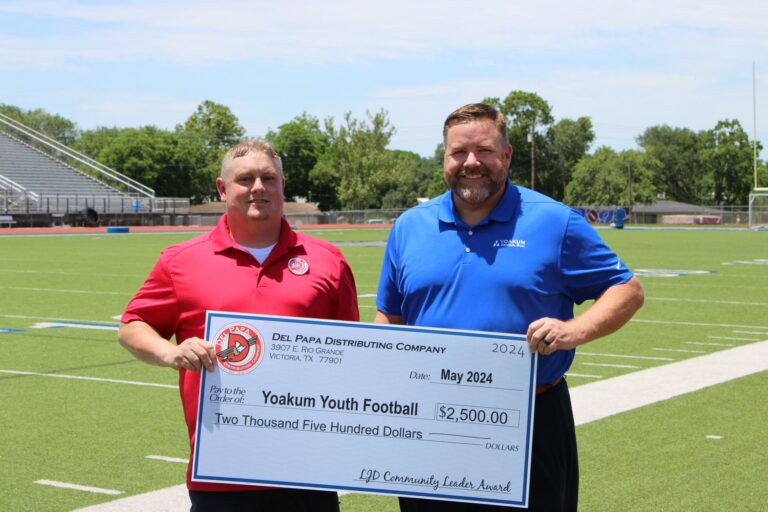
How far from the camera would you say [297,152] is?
4801 inches

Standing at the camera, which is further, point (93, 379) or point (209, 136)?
point (209, 136)

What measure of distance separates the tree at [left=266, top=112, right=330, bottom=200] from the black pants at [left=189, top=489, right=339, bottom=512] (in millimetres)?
116130

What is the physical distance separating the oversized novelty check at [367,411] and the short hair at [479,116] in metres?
0.71

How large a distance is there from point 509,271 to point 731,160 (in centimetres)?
11858

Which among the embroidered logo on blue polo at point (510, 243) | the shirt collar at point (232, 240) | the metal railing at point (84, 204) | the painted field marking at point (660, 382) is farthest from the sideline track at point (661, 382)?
the metal railing at point (84, 204)

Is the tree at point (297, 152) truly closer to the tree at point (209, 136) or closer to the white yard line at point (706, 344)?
the tree at point (209, 136)

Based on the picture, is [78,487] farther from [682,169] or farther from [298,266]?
[682,169]

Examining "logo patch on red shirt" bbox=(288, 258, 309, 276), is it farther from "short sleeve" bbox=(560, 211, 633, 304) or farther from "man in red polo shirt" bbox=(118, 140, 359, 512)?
"short sleeve" bbox=(560, 211, 633, 304)

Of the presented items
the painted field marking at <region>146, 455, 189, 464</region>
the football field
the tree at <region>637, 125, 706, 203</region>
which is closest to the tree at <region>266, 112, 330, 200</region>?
the tree at <region>637, 125, 706, 203</region>

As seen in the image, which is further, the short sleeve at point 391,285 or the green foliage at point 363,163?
the green foliage at point 363,163

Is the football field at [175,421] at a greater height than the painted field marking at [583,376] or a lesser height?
lesser

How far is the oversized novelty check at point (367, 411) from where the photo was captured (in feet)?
12.1

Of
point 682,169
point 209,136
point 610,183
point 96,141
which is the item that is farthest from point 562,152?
point 96,141

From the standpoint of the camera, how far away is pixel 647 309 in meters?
16.4
